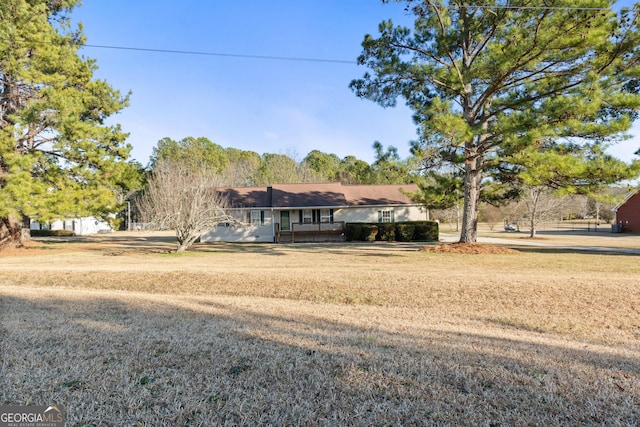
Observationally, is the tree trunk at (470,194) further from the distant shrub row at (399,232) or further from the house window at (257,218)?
the house window at (257,218)

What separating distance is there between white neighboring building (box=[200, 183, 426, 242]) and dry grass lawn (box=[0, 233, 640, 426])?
53.0 ft

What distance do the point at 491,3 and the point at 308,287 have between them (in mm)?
12282

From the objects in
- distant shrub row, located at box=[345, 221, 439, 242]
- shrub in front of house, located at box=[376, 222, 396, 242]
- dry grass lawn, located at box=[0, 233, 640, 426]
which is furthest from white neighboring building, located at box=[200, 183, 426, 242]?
dry grass lawn, located at box=[0, 233, 640, 426]

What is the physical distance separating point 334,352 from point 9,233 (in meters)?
20.9

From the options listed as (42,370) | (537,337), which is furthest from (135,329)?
(537,337)

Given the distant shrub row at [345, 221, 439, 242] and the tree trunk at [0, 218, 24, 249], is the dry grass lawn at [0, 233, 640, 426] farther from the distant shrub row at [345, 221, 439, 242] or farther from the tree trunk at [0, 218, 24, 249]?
the distant shrub row at [345, 221, 439, 242]

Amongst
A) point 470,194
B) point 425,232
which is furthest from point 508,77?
point 425,232

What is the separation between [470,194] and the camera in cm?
1645

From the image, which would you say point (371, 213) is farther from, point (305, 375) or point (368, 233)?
point (305, 375)

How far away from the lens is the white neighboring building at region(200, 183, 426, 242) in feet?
83.4

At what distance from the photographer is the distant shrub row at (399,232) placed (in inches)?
955

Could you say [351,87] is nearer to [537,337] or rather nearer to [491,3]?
[491,3]

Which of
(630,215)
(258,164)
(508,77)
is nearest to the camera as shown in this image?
(508,77)

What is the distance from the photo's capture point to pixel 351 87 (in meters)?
17.1
